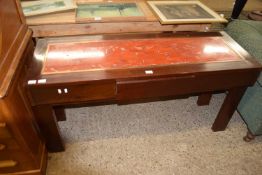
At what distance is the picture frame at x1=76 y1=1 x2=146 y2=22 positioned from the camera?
1314 millimetres

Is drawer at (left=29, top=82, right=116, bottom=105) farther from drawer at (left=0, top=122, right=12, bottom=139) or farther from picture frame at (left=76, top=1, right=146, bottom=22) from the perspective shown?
picture frame at (left=76, top=1, right=146, bottom=22)

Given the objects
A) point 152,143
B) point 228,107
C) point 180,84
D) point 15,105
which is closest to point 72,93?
point 15,105

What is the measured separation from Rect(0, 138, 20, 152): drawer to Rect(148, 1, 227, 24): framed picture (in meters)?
0.98

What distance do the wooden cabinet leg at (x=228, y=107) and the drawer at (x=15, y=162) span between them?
102 cm

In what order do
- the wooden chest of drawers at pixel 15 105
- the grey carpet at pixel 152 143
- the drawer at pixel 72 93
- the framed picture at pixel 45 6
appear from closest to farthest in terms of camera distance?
the wooden chest of drawers at pixel 15 105, the drawer at pixel 72 93, the grey carpet at pixel 152 143, the framed picture at pixel 45 6

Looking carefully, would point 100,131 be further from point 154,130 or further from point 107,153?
point 154,130

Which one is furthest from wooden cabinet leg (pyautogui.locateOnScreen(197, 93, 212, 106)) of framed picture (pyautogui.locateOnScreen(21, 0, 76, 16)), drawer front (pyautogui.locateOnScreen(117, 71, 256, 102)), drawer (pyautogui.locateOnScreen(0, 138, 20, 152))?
drawer (pyautogui.locateOnScreen(0, 138, 20, 152))

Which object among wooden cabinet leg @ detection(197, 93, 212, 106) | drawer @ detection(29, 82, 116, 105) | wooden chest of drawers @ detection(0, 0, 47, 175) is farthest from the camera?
wooden cabinet leg @ detection(197, 93, 212, 106)

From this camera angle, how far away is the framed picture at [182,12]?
1.32 m

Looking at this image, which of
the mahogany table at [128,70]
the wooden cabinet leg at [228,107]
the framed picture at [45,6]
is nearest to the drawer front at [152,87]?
the mahogany table at [128,70]

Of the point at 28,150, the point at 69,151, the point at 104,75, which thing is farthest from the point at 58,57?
the point at 69,151

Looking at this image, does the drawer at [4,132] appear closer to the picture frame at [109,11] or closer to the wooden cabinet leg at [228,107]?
the picture frame at [109,11]

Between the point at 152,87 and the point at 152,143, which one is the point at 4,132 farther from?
the point at 152,143

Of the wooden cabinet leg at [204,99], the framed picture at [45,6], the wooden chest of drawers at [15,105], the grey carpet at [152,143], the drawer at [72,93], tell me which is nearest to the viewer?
the wooden chest of drawers at [15,105]
